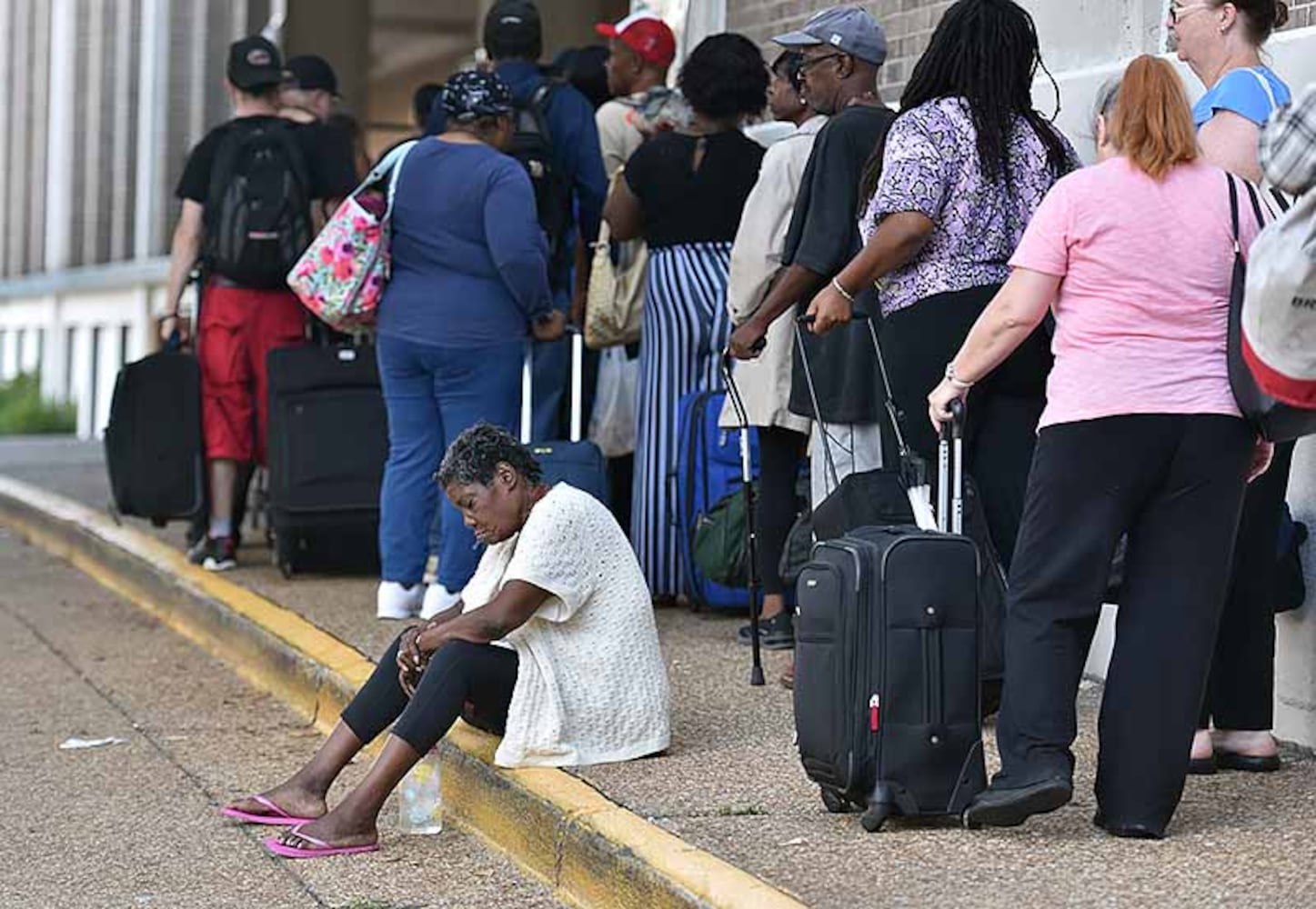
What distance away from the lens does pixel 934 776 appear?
543 centimetres

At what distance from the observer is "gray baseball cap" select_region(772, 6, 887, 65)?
6.91 m

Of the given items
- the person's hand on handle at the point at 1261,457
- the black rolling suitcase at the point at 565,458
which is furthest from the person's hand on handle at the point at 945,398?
the black rolling suitcase at the point at 565,458

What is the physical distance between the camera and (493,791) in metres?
6.27

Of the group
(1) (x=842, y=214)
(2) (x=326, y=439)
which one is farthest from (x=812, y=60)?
(2) (x=326, y=439)

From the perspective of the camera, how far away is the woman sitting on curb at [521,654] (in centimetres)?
612

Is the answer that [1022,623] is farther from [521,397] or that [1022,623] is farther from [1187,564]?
[521,397]

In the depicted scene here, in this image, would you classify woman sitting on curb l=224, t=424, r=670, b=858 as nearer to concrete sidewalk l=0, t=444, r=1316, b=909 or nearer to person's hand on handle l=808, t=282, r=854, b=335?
concrete sidewalk l=0, t=444, r=1316, b=909

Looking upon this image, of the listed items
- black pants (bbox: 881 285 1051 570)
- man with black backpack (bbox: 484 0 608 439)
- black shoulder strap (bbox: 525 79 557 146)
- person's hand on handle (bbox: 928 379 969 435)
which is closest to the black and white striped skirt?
man with black backpack (bbox: 484 0 608 439)

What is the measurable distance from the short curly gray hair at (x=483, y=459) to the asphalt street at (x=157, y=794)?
0.92 m

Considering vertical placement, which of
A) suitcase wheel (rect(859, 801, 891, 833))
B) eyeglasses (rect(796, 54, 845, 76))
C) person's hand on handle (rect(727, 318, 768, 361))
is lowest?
suitcase wheel (rect(859, 801, 891, 833))

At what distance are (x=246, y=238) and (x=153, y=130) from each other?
513 inches

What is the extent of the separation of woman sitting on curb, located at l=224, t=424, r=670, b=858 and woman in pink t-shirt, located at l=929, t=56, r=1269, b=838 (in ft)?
3.95

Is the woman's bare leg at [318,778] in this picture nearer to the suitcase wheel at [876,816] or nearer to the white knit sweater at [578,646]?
the white knit sweater at [578,646]

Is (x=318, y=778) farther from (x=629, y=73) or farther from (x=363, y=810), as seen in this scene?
(x=629, y=73)
